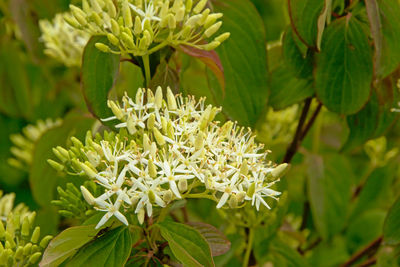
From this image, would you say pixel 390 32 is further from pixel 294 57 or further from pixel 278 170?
pixel 278 170

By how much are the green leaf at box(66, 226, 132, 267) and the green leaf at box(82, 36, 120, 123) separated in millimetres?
233

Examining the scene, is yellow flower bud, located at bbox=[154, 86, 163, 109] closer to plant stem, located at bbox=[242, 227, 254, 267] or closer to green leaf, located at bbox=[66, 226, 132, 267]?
green leaf, located at bbox=[66, 226, 132, 267]

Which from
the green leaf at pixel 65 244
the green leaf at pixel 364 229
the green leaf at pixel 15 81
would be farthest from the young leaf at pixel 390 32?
the green leaf at pixel 15 81

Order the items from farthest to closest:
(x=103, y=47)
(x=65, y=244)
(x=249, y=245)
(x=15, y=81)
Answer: (x=15, y=81) < (x=249, y=245) < (x=103, y=47) < (x=65, y=244)

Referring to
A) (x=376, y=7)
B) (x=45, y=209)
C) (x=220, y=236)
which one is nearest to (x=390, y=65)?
(x=376, y=7)

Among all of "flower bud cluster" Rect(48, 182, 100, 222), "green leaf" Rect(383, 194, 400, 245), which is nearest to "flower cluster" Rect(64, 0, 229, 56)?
"flower bud cluster" Rect(48, 182, 100, 222)

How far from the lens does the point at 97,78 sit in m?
0.97

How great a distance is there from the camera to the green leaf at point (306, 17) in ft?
3.26

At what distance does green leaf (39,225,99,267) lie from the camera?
76 centimetres

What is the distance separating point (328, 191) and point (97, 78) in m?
0.65

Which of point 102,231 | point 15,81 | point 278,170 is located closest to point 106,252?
point 102,231

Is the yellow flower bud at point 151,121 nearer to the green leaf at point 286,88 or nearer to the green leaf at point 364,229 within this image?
the green leaf at point 286,88

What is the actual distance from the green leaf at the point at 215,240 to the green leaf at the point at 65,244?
7.8 inches

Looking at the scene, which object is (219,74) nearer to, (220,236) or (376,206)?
(220,236)
